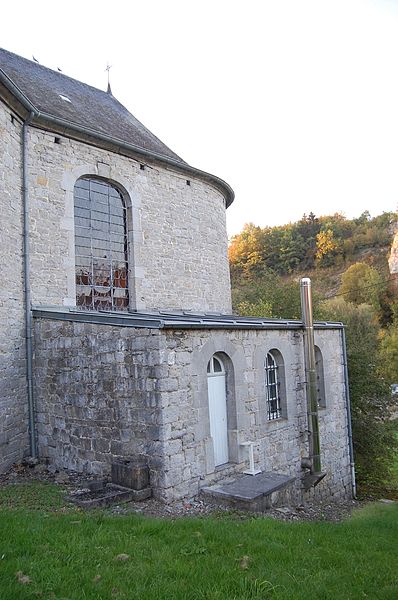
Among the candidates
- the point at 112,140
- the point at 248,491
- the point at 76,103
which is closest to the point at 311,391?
the point at 248,491

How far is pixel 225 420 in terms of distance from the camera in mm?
8250

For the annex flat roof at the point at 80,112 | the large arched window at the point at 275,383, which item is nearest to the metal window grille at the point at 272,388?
the large arched window at the point at 275,383

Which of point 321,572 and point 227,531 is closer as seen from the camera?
point 321,572

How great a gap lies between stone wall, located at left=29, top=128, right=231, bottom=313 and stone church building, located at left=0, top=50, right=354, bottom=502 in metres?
0.03

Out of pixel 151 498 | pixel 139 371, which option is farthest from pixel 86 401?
pixel 151 498

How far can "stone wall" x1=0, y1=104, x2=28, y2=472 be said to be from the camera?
8133 mm

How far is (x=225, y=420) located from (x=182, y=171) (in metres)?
6.88

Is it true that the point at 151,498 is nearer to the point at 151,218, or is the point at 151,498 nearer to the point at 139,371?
the point at 139,371

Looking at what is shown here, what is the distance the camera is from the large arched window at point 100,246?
405 inches

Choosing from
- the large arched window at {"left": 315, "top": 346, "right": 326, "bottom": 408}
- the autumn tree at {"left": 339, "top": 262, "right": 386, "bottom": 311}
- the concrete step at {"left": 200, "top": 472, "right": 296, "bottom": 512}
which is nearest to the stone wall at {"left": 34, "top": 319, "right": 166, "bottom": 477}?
the concrete step at {"left": 200, "top": 472, "right": 296, "bottom": 512}

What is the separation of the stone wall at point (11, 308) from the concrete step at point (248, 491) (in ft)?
11.1

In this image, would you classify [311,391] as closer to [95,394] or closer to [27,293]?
[95,394]

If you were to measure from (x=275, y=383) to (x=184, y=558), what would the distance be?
5.35 metres

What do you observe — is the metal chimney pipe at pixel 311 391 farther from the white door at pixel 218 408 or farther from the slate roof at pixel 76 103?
the slate roof at pixel 76 103
